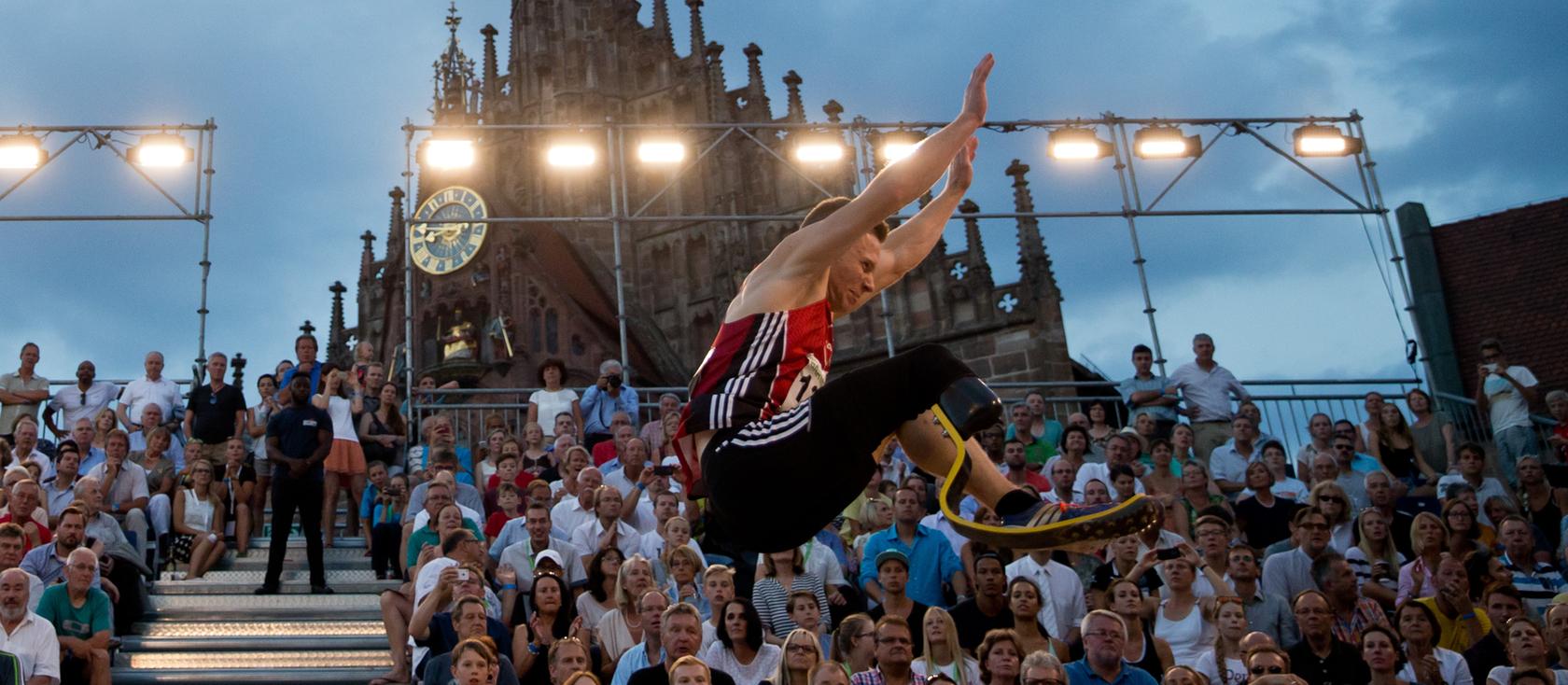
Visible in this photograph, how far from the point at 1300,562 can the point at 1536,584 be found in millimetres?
1754

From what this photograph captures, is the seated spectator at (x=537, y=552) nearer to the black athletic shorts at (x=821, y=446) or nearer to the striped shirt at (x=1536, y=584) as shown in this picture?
the black athletic shorts at (x=821, y=446)

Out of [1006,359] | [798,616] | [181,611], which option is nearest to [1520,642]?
[798,616]

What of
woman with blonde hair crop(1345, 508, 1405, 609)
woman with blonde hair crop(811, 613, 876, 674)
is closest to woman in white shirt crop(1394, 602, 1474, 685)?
woman with blonde hair crop(1345, 508, 1405, 609)

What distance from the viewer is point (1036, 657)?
301 inches

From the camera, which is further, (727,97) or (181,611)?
(727,97)

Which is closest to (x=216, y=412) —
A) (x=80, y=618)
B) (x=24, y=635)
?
A: (x=80, y=618)

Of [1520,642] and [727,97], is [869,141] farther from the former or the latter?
[727,97]

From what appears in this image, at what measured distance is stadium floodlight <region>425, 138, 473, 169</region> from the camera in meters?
16.6

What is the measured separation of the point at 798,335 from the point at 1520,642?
5690mm

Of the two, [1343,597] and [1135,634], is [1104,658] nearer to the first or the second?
[1135,634]

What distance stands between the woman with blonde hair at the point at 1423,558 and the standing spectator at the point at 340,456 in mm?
8032

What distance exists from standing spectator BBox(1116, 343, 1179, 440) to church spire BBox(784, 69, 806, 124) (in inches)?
715

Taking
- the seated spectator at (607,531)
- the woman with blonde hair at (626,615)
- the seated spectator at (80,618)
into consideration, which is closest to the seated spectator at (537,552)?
the seated spectator at (607,531)

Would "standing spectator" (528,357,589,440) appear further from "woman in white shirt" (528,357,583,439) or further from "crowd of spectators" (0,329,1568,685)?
"crowd of spectators" (0,329,1568,685)
